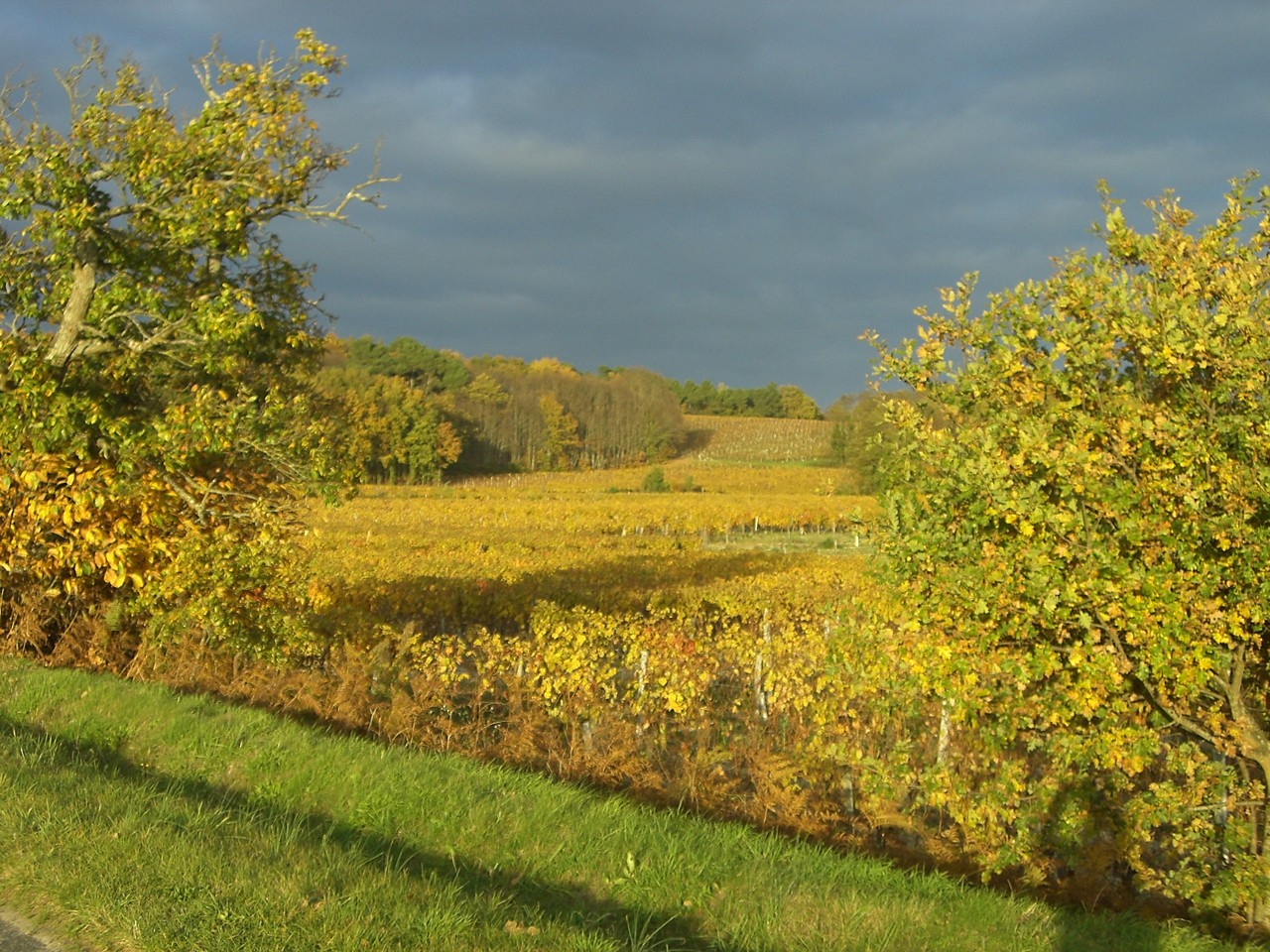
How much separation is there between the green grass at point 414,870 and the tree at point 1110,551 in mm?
911

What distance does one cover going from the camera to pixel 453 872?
588cm

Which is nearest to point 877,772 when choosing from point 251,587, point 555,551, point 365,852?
point 365,852

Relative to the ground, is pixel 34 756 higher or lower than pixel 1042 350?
lower

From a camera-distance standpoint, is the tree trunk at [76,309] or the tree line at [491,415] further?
the tree line at [491,415]

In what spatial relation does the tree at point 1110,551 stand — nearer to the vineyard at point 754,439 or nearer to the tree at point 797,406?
the vineyard at point 754,439

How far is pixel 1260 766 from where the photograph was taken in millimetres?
7008

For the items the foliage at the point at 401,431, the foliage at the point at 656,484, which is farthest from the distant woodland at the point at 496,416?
the foliage at the point at 656,484

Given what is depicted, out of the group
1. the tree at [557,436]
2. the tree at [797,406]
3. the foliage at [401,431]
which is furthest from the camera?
the tree at [797,406]

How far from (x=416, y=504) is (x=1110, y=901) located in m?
62.6

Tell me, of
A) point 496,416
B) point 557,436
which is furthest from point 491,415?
point 557,436

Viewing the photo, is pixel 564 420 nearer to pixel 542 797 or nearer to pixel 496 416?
pixel 496 416

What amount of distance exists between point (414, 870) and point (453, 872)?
0.27 meters

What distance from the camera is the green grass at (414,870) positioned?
181 inches

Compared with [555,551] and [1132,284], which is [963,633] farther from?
[555,551]
